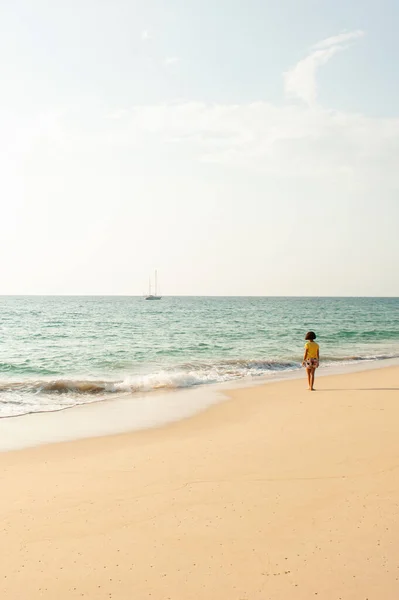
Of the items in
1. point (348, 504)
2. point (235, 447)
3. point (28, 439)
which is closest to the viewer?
point (348, 504)

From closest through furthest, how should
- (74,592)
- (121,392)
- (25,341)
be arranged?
1. (74,592)
2. (121,392)
3. (25,341)

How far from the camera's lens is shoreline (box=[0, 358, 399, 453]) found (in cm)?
974

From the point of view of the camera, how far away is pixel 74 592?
423 centimetres

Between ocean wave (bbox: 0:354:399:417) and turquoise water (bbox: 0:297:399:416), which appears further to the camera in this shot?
turquoise water (bbox: 0:297:399:416)

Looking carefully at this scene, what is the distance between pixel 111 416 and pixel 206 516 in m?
6.50

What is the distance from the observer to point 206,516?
5.59 meters

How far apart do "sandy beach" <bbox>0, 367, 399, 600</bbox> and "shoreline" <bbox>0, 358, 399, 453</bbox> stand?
0.75 metres

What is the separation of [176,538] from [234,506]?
3.31 feet

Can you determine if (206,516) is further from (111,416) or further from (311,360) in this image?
(311,360)

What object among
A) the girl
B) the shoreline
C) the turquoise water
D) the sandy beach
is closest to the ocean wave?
the turquoise water

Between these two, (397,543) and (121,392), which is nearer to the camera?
(397,543)

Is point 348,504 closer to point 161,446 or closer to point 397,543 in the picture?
point 397,543

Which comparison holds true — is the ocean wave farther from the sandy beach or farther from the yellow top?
the sandy beach

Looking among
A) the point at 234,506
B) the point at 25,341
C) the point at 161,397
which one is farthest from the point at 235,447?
the point at 25,341
